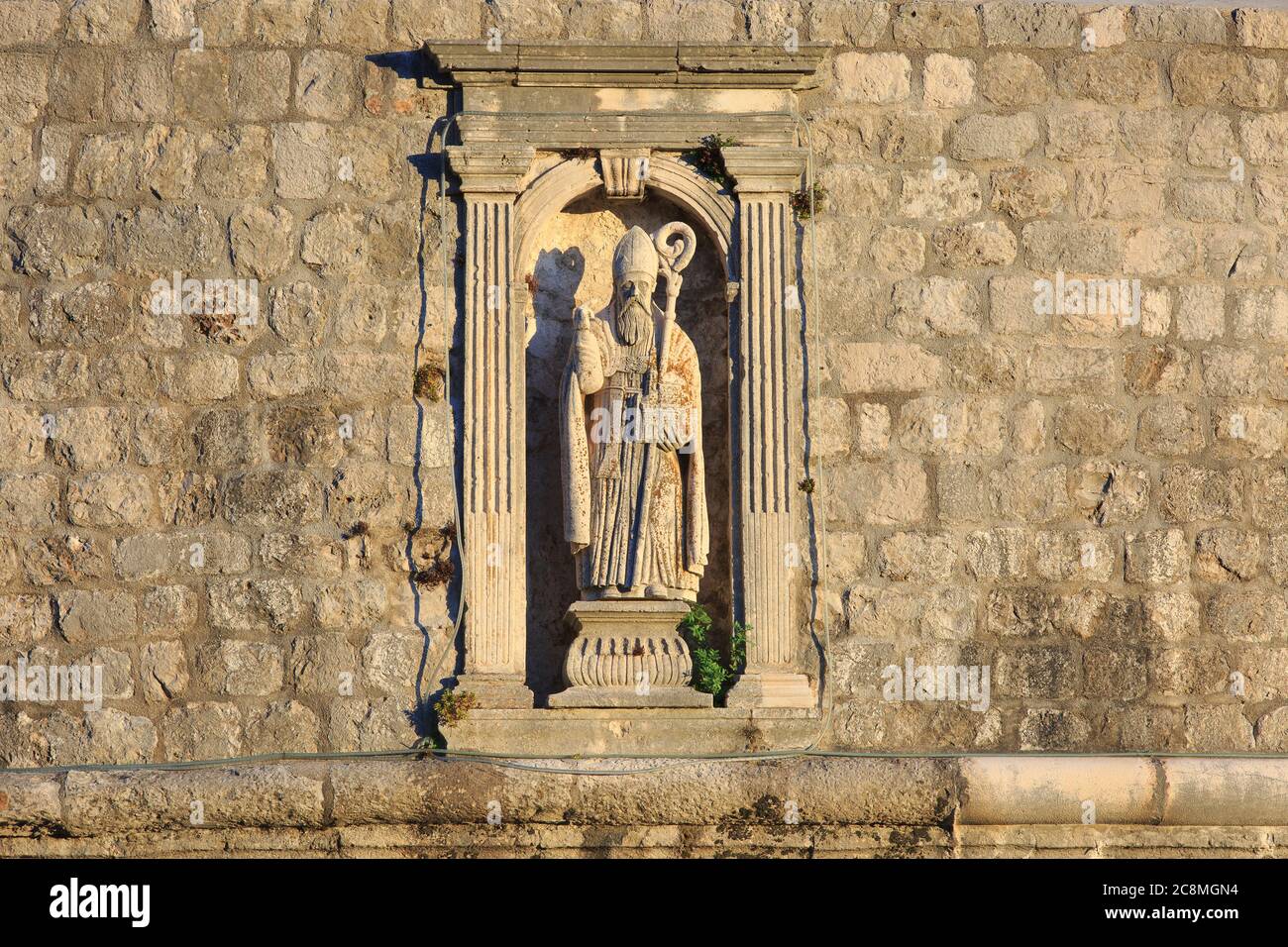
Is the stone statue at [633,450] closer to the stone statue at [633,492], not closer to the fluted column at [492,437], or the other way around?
the stone statue at [633,492]

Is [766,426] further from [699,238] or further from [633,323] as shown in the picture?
[699,238]

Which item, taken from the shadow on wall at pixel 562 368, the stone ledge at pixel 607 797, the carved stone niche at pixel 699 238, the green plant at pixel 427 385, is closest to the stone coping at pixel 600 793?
the stone ledge at pixel 607 797

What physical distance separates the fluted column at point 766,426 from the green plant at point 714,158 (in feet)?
0.14

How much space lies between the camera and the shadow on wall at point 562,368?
887cm

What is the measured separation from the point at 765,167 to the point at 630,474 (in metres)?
1.51

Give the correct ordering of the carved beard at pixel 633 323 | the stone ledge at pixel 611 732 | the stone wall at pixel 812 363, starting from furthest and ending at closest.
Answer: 1. the carved beard at pixel 633 323
2. the stone wall at pixel 812 363
3. the stone ledge at pixel 611 732

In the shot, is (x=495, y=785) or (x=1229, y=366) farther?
(x=1229, y=366)

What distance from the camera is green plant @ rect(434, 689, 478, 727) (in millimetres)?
8352

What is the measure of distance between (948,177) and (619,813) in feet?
10.5

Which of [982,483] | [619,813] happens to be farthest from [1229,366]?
[619,813]

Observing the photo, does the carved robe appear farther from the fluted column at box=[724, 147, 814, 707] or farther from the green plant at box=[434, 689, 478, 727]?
the green plant at box=[434, 689, 478, 727]

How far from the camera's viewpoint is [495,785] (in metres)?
8.06

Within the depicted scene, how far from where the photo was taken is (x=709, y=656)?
28.0 ft
